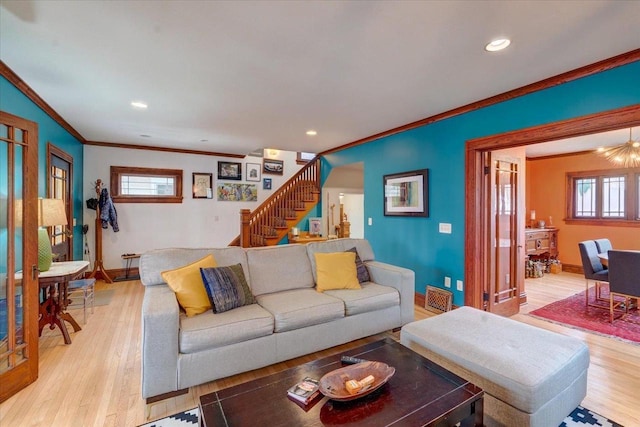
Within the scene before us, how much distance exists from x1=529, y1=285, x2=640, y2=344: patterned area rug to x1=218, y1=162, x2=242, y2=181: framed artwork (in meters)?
5.91

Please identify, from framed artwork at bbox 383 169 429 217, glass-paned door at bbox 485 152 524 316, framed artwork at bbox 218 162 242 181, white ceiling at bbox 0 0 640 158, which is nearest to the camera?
white ceiling at bbox 0 0 640 158

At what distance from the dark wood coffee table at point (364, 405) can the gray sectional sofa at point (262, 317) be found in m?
0.74

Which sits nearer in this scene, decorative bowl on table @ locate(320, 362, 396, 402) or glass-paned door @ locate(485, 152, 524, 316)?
decorative bowl on table @ locate(320, 362, 396, 402)

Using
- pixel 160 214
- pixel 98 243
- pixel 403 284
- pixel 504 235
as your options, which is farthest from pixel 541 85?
pixel 98 243

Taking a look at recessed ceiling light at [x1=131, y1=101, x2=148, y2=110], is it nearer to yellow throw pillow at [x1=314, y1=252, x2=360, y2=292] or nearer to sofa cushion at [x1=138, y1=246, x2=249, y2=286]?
sofa cushion at [x1=138, y1=246, x2=249, y2=286]

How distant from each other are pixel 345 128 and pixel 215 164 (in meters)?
3.39

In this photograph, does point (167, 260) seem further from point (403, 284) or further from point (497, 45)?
point (497, 45)

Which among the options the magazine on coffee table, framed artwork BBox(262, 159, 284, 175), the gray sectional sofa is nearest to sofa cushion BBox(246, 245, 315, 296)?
the gray sectional sofa

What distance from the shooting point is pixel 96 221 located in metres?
5.67

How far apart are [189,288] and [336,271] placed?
55.8 inches

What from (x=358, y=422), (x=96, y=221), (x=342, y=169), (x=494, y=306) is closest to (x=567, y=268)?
(x=494, y=306)

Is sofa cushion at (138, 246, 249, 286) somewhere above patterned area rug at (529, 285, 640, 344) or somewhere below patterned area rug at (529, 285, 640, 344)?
above

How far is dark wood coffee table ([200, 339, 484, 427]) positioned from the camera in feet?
4.34

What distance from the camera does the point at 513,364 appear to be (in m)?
1.77
